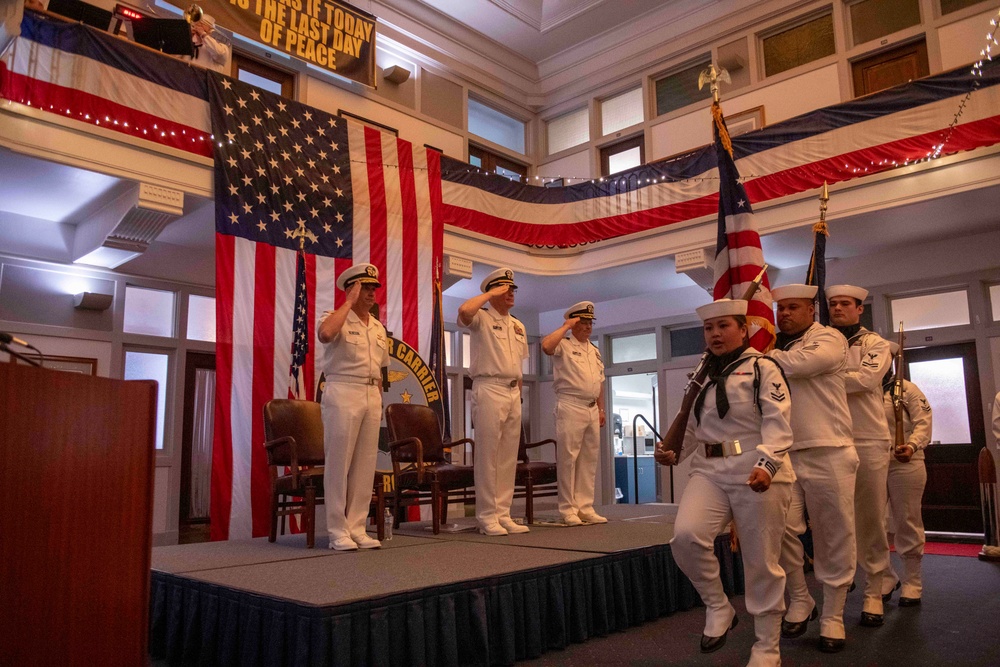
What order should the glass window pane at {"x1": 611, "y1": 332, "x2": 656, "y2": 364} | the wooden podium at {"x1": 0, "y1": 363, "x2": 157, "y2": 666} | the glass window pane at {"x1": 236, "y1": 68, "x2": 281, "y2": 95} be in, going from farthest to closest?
the glass window pane at {"x1": 611, "y1": 332, "x2": 656, "y2": 364} → the glass window pane at {"x1": 236, "y1": 68, "x2": 281, "y2": 95} → the wooden podium at {"x1": 0, "y1": 363, "x2": 157, "y2": 666}

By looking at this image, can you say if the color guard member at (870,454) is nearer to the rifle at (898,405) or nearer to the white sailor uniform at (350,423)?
the rifle at (898,405)

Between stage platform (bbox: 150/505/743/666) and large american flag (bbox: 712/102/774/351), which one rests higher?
large american flag (bbox: 712/102/774/351)

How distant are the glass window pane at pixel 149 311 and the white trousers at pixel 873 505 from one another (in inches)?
272

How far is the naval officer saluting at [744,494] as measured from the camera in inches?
114

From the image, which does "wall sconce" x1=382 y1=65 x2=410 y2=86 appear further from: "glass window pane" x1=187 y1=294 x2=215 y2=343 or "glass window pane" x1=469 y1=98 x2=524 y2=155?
"glass window pane" x1=187 y1=294 x2=215 y2=343

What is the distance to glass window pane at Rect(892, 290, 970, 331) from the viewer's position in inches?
335

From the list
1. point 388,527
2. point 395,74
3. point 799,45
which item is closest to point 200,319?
point 395,74

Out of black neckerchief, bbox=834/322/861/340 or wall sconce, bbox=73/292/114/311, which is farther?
wall sconce, bbox=73/292/114/311

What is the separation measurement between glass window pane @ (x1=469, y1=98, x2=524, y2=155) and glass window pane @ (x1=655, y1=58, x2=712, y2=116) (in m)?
2.45

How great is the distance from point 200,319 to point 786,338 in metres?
6.64

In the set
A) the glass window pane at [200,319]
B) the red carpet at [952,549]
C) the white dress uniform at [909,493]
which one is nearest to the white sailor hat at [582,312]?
the white dress uniform at [909,493]

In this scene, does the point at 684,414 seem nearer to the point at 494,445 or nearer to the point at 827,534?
the point at 827,534

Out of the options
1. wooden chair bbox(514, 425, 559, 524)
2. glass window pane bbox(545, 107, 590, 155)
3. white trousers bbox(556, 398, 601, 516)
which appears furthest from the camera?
glass window pane bbox(545, 107, 590, 155)

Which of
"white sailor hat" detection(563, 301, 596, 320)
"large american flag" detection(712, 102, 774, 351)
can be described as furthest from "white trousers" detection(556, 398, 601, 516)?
"large american flag" detection(712, 102, 774, 351)
